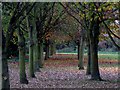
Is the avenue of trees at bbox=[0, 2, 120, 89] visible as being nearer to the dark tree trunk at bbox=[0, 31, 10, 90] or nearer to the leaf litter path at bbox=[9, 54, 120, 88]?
the dark tree trunk at bbox=[0, 31, 10, 90]

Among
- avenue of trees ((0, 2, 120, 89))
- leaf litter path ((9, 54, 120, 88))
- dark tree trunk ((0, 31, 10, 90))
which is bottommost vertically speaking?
leaf litter path ((9, 54, 120, 88))

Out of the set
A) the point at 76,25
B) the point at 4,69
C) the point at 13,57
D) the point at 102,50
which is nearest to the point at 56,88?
the point at 4,69

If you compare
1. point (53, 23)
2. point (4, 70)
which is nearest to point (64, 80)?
point (4, 70)

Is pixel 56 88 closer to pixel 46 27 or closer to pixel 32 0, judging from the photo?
pixel 32 0

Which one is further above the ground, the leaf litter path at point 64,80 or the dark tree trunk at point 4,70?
the dark tree trunk at point 4,70

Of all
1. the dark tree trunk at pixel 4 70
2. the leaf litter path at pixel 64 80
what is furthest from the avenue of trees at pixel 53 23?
the leaf litter path at pixel 64 80

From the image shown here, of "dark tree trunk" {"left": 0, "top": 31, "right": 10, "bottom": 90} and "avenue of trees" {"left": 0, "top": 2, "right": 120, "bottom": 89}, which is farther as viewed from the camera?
"avenue of trees" {"left": 0, "top": 2, "right": 120, "bottom": 89}

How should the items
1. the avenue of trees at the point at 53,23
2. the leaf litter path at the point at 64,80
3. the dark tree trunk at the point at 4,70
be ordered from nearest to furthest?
1. the dark tree trunk at the point at 4,70
2. the avenue of trees at the point at 53,23
3. the leaf litter path at the point at 64,80

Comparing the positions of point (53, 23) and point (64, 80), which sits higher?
point (53, 23)

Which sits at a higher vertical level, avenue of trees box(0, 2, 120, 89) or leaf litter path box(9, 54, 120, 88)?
avenue of trees box(0, 2, 120, 89)

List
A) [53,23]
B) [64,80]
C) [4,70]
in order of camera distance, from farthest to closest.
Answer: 1. [53,23]
2. [64,80]
3. [4,70]

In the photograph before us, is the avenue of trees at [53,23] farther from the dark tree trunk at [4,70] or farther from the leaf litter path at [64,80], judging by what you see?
the leaf litter path at [64,80]

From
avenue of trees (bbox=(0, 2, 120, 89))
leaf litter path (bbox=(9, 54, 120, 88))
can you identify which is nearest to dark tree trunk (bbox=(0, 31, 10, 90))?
avenue of trees (bbox=(0, 2, 120, 89))

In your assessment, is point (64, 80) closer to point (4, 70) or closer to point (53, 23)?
point (4, 70)
